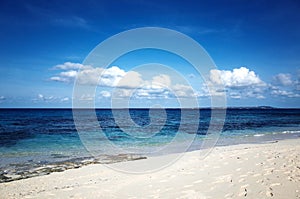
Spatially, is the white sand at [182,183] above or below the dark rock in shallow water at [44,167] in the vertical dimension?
above

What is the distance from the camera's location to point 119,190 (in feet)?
24.7

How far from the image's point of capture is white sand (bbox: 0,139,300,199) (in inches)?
256

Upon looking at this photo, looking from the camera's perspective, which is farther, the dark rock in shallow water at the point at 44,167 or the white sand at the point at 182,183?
the dark rock in shallow water at the point at 44,167

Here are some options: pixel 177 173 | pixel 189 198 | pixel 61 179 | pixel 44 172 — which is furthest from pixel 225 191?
pixel 44 172

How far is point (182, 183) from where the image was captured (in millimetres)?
7648

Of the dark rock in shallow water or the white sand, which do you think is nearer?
the white sand

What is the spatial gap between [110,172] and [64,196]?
10.9 ft

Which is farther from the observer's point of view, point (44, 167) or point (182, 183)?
point (44, 167)

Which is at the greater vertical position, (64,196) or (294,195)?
(294,195)

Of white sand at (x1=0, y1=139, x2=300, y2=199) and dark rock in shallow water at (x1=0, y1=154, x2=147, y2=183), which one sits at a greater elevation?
white sand at (x1=0, y1=139, x2=300, y2=199)

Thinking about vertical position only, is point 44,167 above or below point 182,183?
below

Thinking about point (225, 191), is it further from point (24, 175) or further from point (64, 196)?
point (24, 175)

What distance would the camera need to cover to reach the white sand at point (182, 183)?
21.4ft

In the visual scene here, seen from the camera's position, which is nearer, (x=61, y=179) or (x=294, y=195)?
(x=294, y=195)
